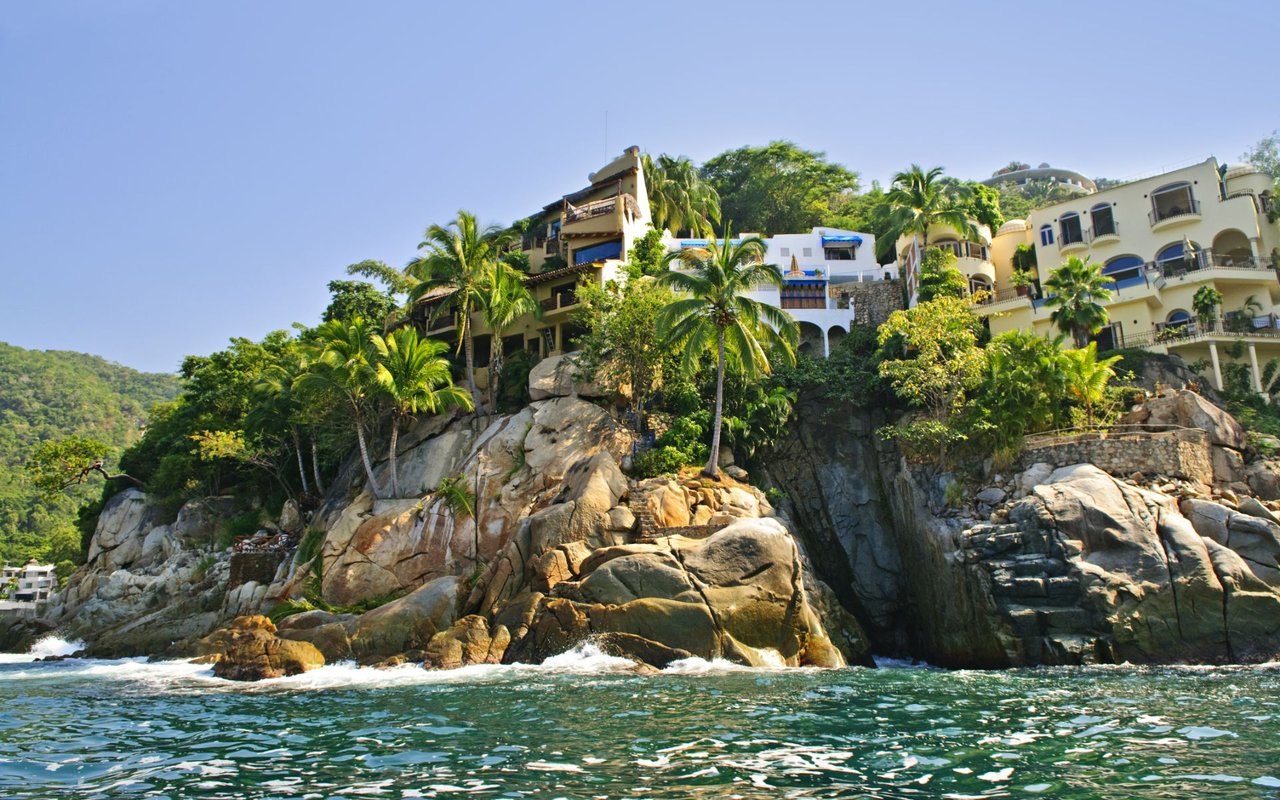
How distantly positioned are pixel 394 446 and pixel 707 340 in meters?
14.8

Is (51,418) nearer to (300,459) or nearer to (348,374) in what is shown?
(300,459)

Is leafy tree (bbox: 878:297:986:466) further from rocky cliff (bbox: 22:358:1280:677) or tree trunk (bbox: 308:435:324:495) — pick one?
tree trunk (bbox: 308:435:324:495)

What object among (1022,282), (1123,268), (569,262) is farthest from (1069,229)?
(569,262)

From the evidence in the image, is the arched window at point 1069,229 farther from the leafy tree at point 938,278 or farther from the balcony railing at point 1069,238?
the leafy tree at point 938,278

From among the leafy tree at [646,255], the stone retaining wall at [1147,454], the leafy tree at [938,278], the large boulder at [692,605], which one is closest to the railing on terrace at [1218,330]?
the leafy tree at [938,278]

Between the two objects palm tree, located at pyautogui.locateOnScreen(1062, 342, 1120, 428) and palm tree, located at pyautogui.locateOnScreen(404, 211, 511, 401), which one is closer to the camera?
palm tree, located at pyautogui.locateOnScreen(1062, 342, 1120, 428)

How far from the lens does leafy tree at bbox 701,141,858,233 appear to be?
64125 mm

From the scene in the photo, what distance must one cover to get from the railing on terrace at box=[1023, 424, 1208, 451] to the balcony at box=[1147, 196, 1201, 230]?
58.4ft

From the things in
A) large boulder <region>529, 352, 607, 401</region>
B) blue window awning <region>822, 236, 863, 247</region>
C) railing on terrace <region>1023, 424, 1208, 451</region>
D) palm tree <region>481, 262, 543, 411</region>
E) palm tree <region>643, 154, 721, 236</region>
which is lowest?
railing on terrace <region>1023, 424, 1208, 451</region>

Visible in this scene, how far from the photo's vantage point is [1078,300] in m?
38.5

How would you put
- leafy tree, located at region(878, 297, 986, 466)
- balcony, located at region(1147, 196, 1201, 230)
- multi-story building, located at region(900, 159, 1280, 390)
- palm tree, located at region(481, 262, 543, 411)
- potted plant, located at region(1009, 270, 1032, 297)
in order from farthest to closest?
1. potted plant, located at region(1009, 270, 1032, 297)
2. balcony, located at region(1147, 196, 1201, 230)
3. palm tree, located at region(481, 262, 543, 411)
4. multi-story building, located at region(900, 159, 1280, 390)
5. leafy tree, located at region(878, 297, 986, 466)

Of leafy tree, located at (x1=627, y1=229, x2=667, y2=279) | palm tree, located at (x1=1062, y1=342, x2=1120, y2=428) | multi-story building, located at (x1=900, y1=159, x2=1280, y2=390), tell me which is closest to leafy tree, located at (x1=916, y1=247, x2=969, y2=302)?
multi-story building, located at (x1=900, y1=159, x2=1280, y2=390)

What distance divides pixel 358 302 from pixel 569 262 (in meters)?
13.7

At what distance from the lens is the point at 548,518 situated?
96.1 ft
